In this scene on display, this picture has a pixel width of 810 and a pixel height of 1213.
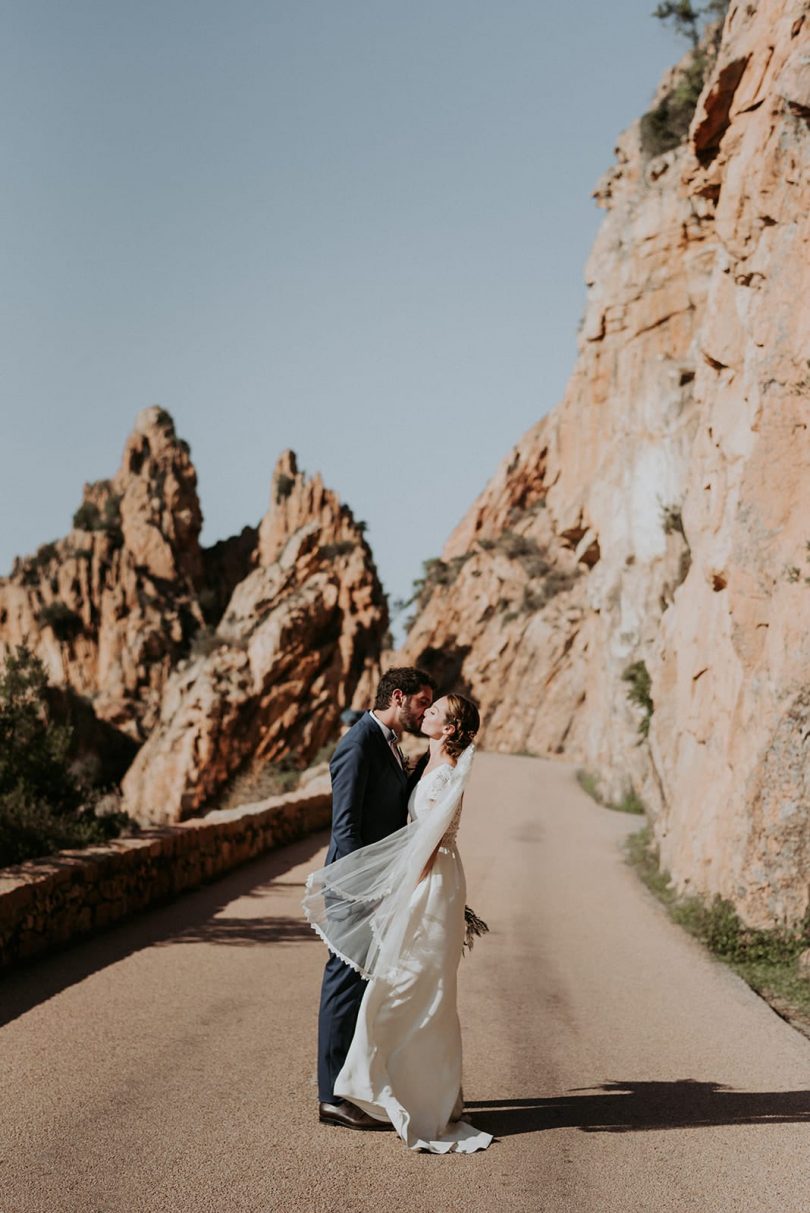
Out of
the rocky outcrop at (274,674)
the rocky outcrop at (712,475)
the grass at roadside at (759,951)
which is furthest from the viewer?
the rocky outcrop at (274,674)

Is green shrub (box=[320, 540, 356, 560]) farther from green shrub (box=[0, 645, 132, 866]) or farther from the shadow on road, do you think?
the shadow on road

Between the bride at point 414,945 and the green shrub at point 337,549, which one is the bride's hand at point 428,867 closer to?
the bride at point 414,945

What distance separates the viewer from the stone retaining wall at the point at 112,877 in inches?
339

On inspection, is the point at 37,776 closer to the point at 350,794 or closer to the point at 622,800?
the point at 350,794

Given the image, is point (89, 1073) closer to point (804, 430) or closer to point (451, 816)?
point (451, 816)

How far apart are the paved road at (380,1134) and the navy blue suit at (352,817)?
0.38 meters

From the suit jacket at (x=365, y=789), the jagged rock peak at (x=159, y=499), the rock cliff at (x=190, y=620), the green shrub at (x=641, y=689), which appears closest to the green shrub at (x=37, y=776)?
the suit jacket at (x=365, y=789)

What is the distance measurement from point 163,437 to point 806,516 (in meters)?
57.9

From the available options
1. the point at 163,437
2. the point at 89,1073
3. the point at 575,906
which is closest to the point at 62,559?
the point at 163,437

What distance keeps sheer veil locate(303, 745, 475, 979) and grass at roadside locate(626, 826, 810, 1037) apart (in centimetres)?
393

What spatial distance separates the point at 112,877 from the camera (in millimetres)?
10484

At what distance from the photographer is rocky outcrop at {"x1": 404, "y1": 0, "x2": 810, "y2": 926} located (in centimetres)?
1034

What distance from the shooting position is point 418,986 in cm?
533

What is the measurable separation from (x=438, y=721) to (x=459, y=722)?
0.11 metres
